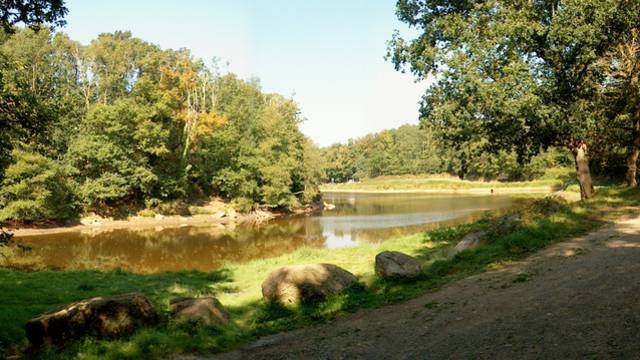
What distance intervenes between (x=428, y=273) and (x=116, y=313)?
28.2ft

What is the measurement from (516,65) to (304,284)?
1416 centimetres

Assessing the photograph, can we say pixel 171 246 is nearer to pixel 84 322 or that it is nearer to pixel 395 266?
pixel 395 266

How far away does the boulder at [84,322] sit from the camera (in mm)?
10062

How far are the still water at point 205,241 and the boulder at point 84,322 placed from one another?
15.7 m

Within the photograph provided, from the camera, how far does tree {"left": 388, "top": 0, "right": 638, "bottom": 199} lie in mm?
20781

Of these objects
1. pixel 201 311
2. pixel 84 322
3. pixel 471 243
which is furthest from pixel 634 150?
pixel 84 322

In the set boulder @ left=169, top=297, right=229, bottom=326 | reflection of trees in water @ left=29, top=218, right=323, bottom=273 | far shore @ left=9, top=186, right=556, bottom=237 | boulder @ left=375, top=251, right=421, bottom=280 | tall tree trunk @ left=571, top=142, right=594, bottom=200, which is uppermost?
tall tree trunk @ left=571, top=142, right=594, bottom=200

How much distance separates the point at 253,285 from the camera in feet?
57.9

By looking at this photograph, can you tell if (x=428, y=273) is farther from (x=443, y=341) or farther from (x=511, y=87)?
(x=511, y=87)

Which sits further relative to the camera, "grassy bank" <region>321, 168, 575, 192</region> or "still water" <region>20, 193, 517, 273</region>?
"grassy bank" <region>321, 168, 575, 192</region>

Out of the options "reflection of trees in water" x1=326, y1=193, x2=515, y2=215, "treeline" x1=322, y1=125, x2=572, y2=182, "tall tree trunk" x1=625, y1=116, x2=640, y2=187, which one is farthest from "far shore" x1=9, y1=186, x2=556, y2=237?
"treeline" x1=322, y1=125, x2=572, y2=182

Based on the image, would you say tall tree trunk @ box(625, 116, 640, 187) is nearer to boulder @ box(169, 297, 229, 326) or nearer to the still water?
the still water

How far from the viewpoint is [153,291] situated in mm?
16906

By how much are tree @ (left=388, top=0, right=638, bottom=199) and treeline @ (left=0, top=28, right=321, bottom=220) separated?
28.7 metres
